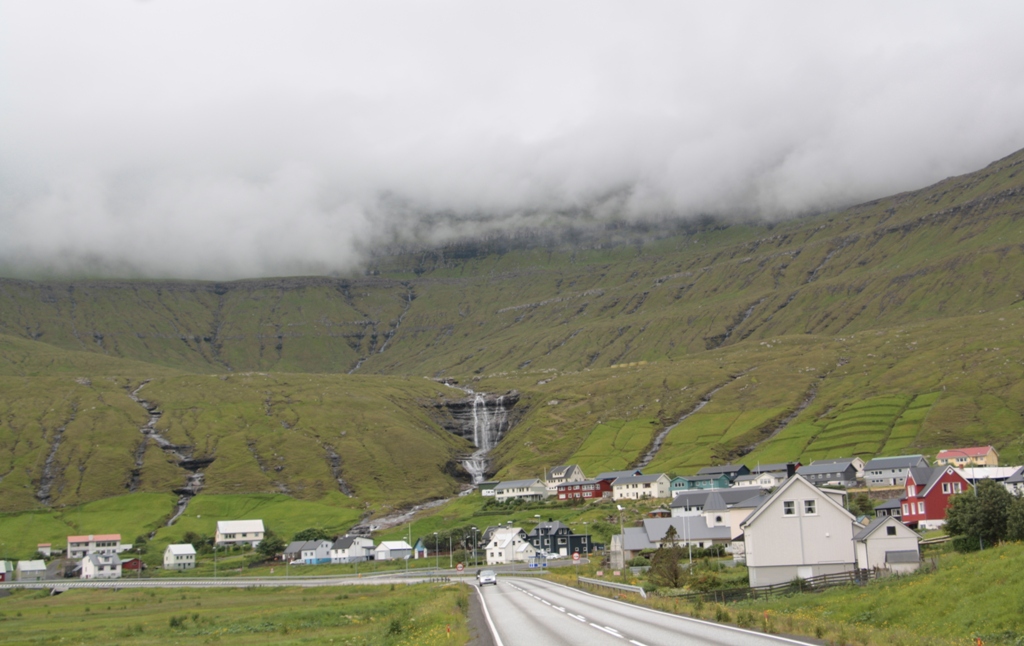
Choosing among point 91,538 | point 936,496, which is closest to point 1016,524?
point 936,496

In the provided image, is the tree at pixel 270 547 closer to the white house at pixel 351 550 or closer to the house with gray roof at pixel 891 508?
the white house at pixel 351 550

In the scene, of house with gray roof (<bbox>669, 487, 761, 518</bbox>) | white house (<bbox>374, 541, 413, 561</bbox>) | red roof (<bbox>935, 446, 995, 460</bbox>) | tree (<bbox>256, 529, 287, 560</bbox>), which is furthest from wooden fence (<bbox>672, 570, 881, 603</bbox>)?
tree (<bbox>256, 529, 287, 560</bbox>)

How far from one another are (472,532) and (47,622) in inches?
3617

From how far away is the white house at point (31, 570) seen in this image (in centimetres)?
14996

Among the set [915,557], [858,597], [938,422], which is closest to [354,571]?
[915,557]

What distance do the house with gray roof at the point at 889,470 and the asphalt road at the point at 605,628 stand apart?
11481cm

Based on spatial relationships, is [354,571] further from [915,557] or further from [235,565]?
[915,557]

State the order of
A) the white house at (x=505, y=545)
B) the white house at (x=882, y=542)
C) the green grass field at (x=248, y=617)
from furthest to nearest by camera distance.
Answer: the white house at (x=505, y=545) → the white house at (x=882, y=542) → the green grass field at (x=248, y=617)

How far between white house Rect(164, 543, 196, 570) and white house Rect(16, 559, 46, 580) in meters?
20.2

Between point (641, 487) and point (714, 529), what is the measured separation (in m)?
69.0

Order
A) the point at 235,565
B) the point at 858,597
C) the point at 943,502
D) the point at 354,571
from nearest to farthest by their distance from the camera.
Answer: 1. the point at 858,597
2. the point at 943,502
3. the point at 354,571
4. the point at 235,565

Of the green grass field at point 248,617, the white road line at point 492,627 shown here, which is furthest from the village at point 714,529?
the green grass field at point 248,617

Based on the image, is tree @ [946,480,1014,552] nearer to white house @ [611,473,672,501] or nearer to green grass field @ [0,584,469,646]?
green grass field @ [0,584,469,646]

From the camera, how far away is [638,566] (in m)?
95.4
